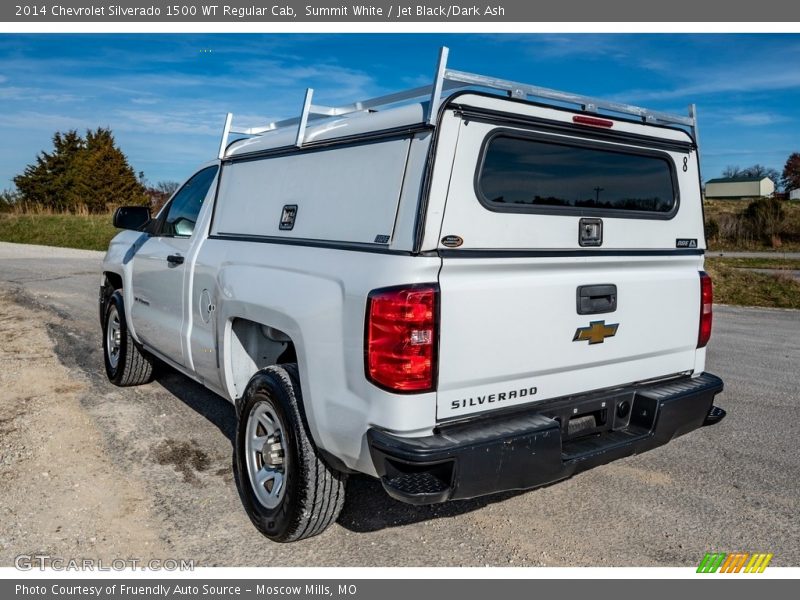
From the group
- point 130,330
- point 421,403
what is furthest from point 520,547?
point 130,330

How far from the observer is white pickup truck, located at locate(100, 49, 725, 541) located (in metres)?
2.94

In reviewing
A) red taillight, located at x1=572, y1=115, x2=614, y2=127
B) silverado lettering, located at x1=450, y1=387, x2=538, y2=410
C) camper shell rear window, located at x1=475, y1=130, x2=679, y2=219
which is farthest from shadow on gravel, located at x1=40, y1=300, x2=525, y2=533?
red taillight, located at x1=572, y1=115, x2=614, y2=127

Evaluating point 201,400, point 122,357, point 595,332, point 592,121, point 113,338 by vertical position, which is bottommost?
point 201,400

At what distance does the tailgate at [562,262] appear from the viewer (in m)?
3.05

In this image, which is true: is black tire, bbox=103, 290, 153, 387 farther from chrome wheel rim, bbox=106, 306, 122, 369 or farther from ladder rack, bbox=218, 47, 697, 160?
ladder rack, bbox=218, 47, 697, 160

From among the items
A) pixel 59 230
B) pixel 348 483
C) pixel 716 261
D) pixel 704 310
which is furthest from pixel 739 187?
pixel 348 483

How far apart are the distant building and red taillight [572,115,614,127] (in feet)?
282

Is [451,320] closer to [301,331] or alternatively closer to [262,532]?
[301,331]

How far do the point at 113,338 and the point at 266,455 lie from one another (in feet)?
11.2

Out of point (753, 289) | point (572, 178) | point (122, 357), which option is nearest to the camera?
point (572, 178)

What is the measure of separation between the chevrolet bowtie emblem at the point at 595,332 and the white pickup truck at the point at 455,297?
1cm

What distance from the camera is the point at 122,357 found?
20.2 ft

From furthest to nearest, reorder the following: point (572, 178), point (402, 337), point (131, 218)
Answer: point (131, 218) → point (572, 178) → point (402, 337)

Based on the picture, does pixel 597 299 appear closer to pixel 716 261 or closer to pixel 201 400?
pixel 201 400
